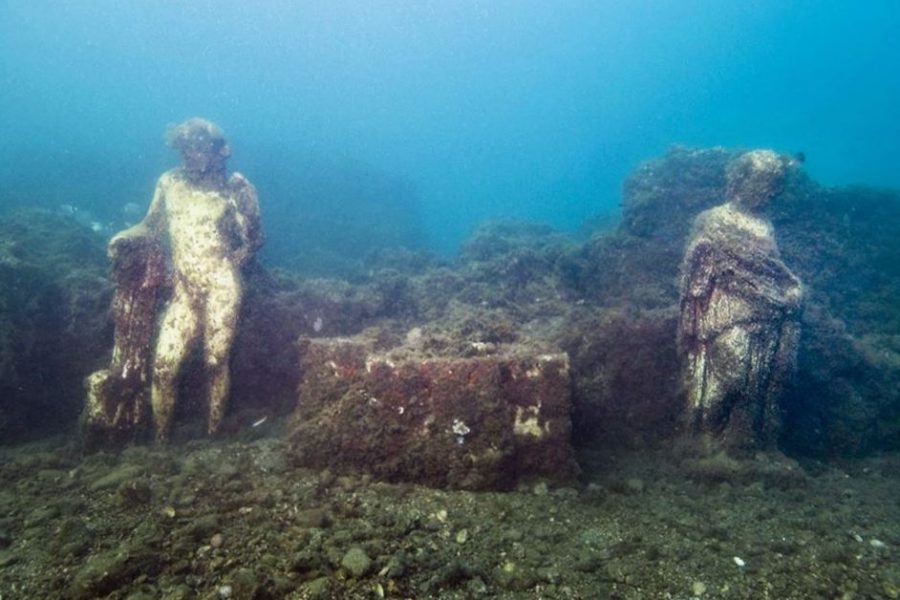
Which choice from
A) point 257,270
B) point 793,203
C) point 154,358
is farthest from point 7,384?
point 793,203

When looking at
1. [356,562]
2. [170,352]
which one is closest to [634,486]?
[356,562]

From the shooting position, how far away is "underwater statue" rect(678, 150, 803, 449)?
6.61 metres

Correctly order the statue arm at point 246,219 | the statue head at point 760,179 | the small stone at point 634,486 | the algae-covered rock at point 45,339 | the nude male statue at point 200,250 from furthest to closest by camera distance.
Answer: the statue arm at point 246,219 → the algae-covered rock at point 45,339 → the statue head at point 760,179 → the nude male statue at point 200,250 → the small stone at point 634,486

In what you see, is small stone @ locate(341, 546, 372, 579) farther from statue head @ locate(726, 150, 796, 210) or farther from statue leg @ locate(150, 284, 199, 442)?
statue head @ locate(726, 150, 796, 210)

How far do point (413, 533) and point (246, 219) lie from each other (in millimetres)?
5484

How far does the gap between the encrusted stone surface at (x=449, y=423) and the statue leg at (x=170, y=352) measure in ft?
7.40

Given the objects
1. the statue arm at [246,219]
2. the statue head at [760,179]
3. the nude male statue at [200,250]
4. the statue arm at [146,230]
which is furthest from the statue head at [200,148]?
the statue head at [760,179]

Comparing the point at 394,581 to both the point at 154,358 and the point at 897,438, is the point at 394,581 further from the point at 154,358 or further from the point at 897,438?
the point at 897,438

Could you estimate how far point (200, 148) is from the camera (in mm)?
7953

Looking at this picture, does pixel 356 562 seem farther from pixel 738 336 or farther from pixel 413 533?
pixel 738 336

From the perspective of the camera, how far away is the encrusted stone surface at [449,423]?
5.46 m

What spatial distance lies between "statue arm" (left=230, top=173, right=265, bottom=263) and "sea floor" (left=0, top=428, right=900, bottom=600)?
3016mm

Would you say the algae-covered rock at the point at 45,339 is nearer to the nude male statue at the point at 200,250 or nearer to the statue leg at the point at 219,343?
the nude male statue at the point at 200,250

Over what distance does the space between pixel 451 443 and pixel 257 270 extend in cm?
552
